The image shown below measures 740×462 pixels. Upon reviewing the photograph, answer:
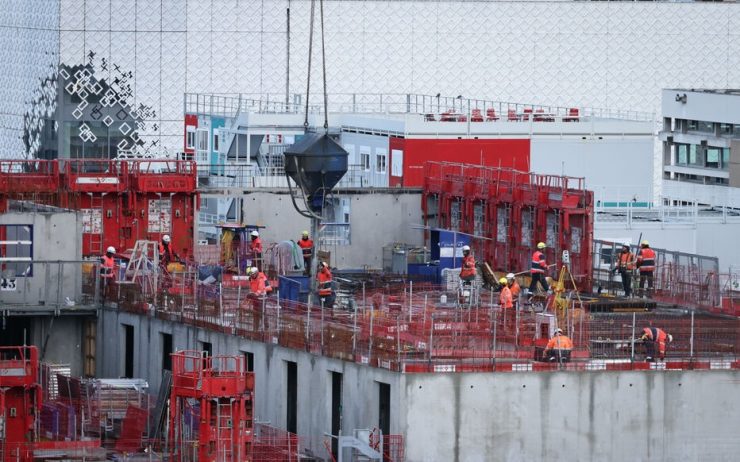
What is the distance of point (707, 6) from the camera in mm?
125062

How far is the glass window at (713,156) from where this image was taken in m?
103

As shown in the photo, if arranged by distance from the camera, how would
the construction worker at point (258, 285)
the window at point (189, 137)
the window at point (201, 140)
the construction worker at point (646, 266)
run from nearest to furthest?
the construction worker at point (258, 285) → the construction worker at point (646, 266) → the window at point (201, 140) → the window at point (189, 137)

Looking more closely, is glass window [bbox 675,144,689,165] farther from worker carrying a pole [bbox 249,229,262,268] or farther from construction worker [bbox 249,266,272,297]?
construction worker [bbox 249,266,272,297]

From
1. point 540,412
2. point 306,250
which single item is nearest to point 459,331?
point 540,412

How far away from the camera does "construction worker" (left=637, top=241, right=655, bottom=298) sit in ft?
212

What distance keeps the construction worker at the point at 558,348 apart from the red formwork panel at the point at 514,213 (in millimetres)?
15011

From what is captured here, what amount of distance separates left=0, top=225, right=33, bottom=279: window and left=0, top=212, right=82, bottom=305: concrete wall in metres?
0.13

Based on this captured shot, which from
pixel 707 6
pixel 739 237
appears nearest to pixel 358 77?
pixel 707 6

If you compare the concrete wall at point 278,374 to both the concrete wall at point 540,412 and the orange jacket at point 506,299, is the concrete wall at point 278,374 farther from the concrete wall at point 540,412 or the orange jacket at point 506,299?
the orange jacket at point 506,299

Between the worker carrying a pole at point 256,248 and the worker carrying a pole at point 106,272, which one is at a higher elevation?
the worker carrying a pole at point 256,248

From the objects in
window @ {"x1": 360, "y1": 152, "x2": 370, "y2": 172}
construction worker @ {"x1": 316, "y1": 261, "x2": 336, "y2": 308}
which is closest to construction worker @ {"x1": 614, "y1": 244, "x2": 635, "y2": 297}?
construction worker @ {"x1": 316, "y1": 261, "x2": 336, "y2": 308}

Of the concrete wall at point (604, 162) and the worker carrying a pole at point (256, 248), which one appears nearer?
the worker carrying a pole at point (256, 248)

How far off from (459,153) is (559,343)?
121 feet

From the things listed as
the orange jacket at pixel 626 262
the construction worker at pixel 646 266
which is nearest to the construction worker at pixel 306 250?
the orange jacket at pixel 626 262
